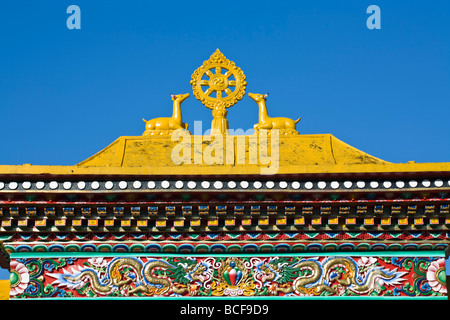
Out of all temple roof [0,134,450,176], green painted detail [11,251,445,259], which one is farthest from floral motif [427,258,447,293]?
temple roof [0,134,450,176]

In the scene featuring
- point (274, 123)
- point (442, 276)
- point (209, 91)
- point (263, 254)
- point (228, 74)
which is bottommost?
point (442, 276)

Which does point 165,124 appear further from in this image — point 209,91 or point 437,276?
point 437,276

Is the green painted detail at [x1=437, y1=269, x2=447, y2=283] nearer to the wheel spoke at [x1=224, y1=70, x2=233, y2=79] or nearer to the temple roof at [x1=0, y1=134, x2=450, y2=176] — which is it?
the temple roof at [x1=0, y1=134, x2=450, y2=176]

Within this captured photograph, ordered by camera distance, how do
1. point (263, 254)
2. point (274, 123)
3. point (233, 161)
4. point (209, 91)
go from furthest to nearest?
point (209, 91) → point (274, 123) → point (233, 161) → point (263, 254)

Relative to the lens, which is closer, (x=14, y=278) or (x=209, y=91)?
(x=14, y=278)

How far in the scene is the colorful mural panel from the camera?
927 cm

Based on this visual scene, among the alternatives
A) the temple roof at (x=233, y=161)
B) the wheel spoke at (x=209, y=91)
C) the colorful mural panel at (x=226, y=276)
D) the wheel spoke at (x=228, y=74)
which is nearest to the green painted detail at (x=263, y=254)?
the colorful mural panel at (x=226, y=276)

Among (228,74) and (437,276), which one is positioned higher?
(228,74)

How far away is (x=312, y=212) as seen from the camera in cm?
938

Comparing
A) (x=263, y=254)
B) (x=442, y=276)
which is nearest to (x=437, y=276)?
(x=442, y=276)

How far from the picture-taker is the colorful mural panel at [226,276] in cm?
927

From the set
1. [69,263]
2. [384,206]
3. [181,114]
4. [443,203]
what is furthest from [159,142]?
[443,203]

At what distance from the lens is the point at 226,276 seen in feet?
30.6
